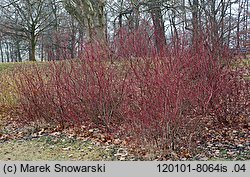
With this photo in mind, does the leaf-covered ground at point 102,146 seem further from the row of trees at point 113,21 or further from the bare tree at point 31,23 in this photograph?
the bare tree at point 31,23

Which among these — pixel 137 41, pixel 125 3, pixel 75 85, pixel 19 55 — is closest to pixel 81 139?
pixel 75 85

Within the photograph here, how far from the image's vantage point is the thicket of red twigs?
4.28 metres

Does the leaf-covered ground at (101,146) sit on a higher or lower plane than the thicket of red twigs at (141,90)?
lower

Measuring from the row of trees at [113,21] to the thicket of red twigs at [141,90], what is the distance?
30 cm

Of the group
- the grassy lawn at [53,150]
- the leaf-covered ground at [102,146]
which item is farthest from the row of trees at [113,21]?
the grassy lawn at [53,150]

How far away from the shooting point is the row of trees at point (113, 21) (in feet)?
18.7

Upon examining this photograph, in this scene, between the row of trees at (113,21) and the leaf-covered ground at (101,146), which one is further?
the row of trees at (113,21)

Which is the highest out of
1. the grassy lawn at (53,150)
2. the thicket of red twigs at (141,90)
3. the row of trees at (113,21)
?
the row of trees at (113,21)

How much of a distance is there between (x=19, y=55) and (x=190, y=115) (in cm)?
3170

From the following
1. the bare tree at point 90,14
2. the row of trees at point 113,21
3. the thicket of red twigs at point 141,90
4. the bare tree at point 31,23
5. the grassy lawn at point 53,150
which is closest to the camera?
the thicket of red twigs at point 141,90

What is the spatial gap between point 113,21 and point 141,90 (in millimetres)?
11431

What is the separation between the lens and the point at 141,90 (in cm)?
458

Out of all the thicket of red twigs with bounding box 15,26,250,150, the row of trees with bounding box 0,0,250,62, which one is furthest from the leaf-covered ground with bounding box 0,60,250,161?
the row of trees with bounding box 0,0,250,62

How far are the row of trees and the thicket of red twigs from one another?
304mm
